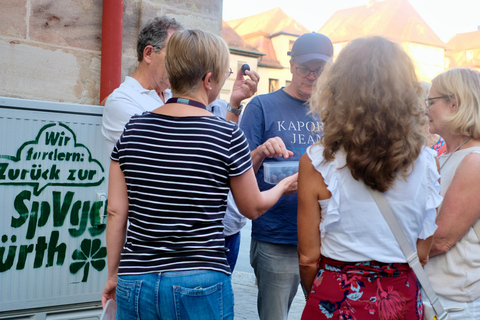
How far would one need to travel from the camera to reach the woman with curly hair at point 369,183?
1.61m

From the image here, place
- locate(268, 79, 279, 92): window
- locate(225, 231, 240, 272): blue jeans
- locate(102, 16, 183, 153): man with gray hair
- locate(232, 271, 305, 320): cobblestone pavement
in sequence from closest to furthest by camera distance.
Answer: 1. locate(102, 16, 183, 153): man with gray hair
2. locate(225, 231, 240, 272): blue jeans
3. locate(232, 271, 305, 320): cobblestone pavement
4. locate(268, 79, 279, 92): window

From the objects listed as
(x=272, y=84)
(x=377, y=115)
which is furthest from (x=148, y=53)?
(x=272, y=84)

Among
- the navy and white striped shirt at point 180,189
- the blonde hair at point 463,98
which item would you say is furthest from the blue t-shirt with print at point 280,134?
the navy and white striped shirt at point 180,189

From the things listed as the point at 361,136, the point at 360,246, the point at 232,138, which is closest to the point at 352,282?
the point at 360,246

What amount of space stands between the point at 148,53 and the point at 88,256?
1293 millimetres

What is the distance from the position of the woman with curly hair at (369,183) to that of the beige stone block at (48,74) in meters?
2.13

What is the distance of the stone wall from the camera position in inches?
118

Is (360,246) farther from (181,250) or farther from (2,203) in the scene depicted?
(2,203)

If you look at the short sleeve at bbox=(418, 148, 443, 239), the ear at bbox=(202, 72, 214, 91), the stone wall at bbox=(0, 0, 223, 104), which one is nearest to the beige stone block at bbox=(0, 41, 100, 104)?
the stone wall at bbox=(0, 0, 223, 104)

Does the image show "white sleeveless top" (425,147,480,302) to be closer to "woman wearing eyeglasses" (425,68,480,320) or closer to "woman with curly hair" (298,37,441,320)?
"woman wearing eyeglasses" (425,68,480,320)

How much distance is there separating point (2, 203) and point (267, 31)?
1850 inches

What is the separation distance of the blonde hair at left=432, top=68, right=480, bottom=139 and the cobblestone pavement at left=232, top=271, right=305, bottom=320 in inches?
119

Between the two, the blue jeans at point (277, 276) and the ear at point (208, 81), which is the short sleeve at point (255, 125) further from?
the ear at point (208, 81)

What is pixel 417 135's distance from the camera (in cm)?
166
